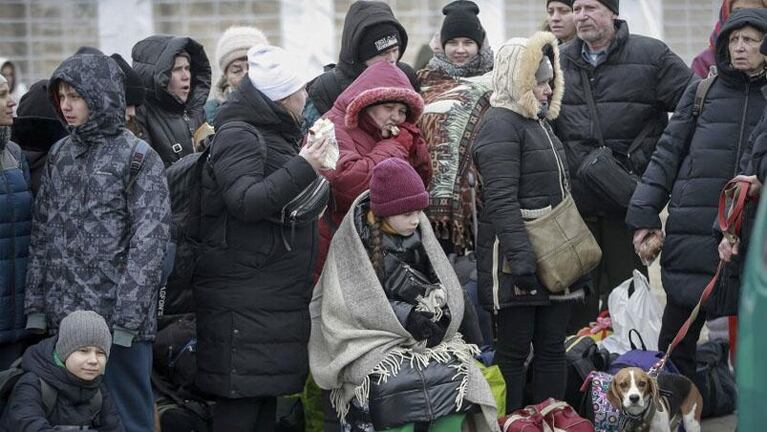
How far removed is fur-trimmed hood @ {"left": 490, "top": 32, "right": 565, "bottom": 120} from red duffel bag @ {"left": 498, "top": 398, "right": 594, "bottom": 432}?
56.0 inches

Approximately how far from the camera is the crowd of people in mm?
6707

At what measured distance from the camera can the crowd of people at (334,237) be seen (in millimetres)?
6707

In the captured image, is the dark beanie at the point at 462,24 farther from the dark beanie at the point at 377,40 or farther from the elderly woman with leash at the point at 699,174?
the elderly woman with leash at the point at 699,174

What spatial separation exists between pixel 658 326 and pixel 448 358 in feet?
7.32

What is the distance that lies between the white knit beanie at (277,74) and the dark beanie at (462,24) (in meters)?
2.06

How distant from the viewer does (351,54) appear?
8.34 metres

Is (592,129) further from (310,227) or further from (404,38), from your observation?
(310,227)

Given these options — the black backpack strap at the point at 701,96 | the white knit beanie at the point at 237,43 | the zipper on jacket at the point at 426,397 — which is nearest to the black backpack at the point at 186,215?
the zipper on jacket at the point at 426,397

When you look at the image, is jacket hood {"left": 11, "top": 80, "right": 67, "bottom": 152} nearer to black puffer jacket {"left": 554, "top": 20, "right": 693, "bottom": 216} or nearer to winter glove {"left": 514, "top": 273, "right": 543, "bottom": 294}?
winter glove {"left": 514, "top": 273, "right": 543, "bottom": 294}

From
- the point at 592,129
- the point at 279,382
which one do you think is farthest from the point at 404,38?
the point at 279,382

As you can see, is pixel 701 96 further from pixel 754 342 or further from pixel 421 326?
pixel 754 342

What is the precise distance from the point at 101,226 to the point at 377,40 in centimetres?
215

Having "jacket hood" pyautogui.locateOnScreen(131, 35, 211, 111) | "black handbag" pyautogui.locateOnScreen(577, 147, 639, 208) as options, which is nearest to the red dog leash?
"black handbag" pyautogui.locateOnScreen(577, 147, 639, 208)

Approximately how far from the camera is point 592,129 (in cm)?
880
